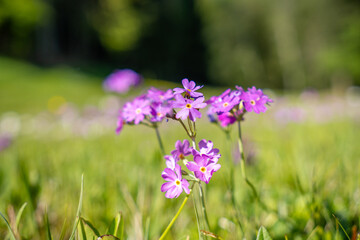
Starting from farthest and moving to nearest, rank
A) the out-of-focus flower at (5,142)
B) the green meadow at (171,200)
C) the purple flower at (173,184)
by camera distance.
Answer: the out-of-focus flower at (5,142) < the green meadow at (171,200) < the purple flower at (173,184)

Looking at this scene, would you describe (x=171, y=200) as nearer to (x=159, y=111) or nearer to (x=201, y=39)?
(x=159, y=111)

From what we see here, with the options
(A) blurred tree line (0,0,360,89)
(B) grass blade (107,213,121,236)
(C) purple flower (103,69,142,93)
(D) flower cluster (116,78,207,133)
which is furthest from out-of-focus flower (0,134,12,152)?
(A) blurred tree line (0,0,360,89)

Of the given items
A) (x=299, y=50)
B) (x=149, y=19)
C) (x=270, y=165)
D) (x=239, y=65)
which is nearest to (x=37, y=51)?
(x=149, y=19)

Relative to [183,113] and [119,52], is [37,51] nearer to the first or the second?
[119,52]

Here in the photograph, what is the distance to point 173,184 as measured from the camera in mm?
759

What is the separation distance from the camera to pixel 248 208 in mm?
1249

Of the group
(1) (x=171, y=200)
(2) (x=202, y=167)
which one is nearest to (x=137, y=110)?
(2) (x=202, y=167)

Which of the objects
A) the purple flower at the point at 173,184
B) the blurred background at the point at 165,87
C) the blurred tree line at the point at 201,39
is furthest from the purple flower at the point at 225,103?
the blurred tree line at the point at 201,39

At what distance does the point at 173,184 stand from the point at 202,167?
91 mm

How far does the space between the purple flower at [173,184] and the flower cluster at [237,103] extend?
218mm

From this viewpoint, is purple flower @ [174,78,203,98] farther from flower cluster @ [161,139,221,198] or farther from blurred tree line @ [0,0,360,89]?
blurred tree line @ [0,0,360,89]

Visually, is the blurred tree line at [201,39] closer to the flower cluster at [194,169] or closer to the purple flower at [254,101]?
the purple flower at [254,101]

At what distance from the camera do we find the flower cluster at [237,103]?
818mm

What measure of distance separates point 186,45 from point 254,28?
5636 mm
